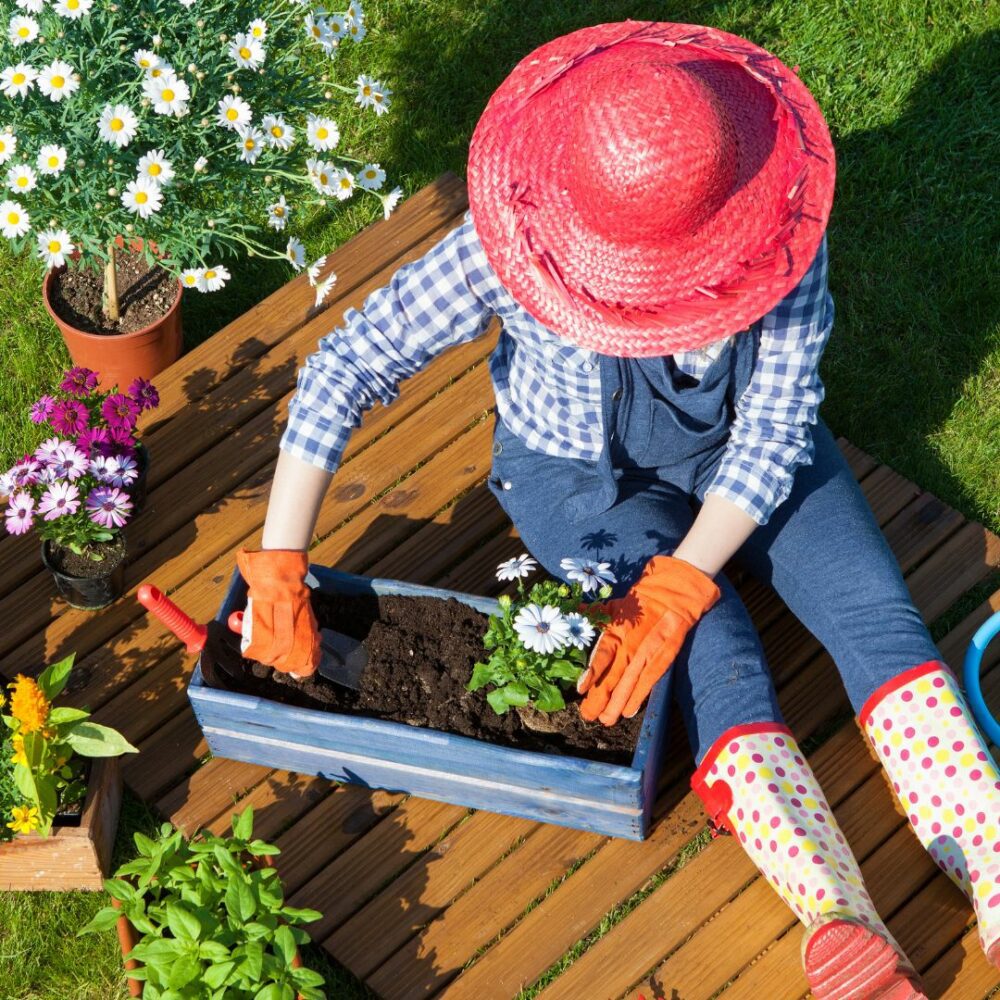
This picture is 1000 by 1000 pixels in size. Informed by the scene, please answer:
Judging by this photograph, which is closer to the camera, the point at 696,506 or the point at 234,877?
the point at 234,877

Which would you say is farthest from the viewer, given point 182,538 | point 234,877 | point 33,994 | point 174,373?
point 174,373

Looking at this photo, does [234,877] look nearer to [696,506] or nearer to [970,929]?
[696,506]

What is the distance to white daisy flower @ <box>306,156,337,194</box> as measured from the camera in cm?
329

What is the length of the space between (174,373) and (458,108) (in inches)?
56.9

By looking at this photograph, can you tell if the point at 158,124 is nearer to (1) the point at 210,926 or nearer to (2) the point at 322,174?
(2) the point at 322,174

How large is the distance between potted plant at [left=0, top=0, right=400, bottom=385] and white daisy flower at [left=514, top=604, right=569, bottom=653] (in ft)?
3.57

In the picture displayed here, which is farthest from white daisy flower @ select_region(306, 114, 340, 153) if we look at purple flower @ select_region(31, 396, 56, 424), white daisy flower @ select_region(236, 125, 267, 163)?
purple flower @ select_region(31, 396, 56, 424)

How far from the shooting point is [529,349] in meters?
2.88

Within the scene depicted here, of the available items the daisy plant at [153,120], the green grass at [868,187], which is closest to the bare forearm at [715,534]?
the green grass at [868,187]

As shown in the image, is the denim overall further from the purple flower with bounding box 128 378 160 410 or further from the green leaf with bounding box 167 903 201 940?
the green leaf with bounding box 167 903 201 940

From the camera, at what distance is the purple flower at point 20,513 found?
3.12m

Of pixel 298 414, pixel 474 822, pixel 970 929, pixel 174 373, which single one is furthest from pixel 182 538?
pixel 970 929

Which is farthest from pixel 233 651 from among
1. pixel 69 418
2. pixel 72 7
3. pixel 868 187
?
pixel 868 187

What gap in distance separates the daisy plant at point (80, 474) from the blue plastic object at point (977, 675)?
196 centimetres
